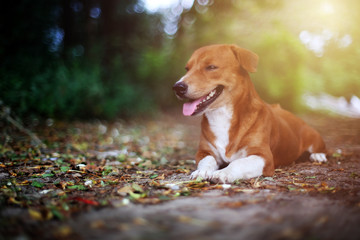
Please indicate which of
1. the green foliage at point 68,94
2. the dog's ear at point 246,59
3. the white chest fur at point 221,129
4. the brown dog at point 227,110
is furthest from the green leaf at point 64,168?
the green foliage at point 68,94

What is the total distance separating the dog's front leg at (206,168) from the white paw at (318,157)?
169cm

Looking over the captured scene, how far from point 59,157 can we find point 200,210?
3.36 m

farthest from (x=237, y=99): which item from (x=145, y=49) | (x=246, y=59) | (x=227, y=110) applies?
(x=145, y=49)

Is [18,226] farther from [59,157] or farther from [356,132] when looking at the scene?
[356,132]

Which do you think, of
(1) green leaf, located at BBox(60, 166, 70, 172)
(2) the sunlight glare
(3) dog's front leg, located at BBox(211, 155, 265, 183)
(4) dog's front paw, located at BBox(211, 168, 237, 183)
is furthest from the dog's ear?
(2) the sunlight glare

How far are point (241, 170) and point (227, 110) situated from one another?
2.41 feet

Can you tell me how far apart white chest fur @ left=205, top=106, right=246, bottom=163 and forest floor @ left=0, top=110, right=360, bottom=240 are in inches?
19.0

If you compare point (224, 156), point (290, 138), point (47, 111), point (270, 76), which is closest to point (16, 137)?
point (47, 111)

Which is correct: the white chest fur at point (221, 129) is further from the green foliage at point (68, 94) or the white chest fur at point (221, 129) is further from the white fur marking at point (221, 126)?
the green foliage at point (68, 94)

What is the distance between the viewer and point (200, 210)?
2148mm

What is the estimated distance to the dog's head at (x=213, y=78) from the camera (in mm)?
3486

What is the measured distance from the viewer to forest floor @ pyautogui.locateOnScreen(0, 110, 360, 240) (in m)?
1.84

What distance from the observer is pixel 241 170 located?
3184 millimetres

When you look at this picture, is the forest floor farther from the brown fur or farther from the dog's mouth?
the dog's mouth
